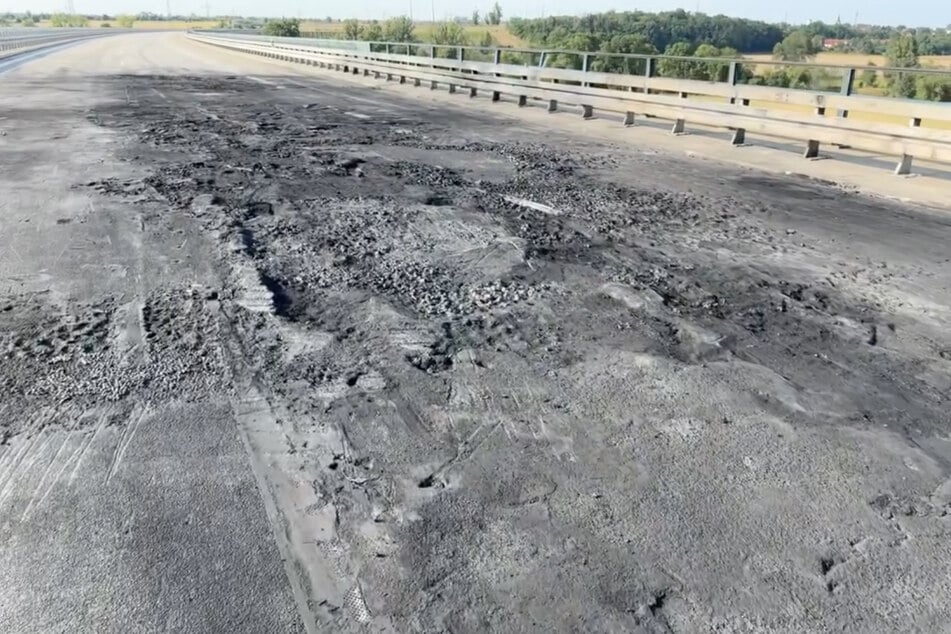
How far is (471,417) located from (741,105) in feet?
39.0

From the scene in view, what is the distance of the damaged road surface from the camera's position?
281cm

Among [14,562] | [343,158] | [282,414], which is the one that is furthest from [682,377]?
[343,158]

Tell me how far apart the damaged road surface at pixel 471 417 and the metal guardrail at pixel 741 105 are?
2690 millimetres

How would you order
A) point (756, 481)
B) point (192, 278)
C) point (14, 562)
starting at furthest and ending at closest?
point (192, 278) < point (756, 481) < point (14, 562)

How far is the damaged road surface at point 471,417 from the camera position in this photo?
9.21ft

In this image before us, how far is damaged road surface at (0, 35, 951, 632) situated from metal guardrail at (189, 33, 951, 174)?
8.83 feet

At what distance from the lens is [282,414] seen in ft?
13.1

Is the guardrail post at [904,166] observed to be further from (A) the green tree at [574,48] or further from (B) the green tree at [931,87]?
(A) the green tree at [574,48]

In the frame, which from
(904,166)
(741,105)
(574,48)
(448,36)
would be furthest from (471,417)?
(448,36)

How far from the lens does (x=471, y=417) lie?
13.2 ft

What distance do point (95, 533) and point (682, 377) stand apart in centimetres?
318

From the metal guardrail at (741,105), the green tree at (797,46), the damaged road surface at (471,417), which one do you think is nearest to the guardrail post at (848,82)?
the metal guardrail at (741,105)

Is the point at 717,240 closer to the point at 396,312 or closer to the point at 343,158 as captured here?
the point at 396,312

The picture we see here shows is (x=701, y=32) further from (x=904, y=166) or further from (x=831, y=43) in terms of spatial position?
(x=904, y=166)
